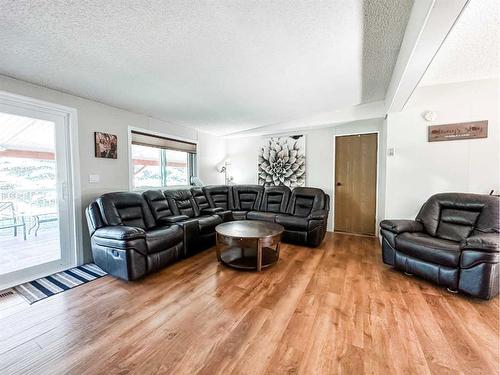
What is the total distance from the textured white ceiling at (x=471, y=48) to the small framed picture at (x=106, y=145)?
13.2 feet

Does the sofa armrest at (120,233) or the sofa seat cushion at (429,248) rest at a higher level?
the sofa armrest at (120,233)

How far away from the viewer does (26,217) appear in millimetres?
2467

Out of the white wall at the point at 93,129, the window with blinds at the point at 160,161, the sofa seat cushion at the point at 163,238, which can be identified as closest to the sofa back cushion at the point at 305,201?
the sofa seat cushion at the point at 163,238

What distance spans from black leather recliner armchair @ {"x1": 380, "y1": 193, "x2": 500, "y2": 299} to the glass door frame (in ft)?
13.6

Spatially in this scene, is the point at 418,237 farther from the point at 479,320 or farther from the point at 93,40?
the point at 93,40

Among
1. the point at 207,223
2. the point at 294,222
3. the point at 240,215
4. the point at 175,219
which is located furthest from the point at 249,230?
the point at 240,215

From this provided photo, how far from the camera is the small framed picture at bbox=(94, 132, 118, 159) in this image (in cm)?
306

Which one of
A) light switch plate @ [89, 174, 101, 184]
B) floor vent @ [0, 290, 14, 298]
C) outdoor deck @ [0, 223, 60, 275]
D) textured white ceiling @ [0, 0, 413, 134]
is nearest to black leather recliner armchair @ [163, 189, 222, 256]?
light switch plate @ [89, 174, 101, 184]

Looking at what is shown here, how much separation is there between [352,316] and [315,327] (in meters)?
0.38

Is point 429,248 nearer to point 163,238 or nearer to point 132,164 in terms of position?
point 163,238

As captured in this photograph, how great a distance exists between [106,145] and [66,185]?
0.78 metres

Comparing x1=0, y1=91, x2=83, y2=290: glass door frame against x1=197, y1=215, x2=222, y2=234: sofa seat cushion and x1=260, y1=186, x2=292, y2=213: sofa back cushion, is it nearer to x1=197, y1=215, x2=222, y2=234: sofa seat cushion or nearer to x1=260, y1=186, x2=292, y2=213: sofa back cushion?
x1=197, y1=215, x2=222, y2=234: sofa seat cushion

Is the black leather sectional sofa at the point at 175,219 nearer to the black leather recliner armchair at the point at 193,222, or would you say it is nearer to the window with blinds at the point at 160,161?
the black leather recliner armchair at the point at 193,222

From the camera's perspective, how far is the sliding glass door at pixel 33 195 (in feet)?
7.57
